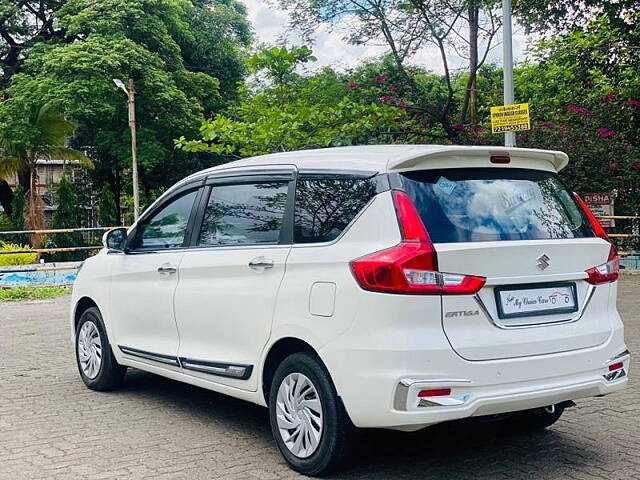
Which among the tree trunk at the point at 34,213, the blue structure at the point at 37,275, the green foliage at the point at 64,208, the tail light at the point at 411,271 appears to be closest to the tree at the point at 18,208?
the green foliage at the point at 64,208

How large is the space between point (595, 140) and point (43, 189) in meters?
37.1

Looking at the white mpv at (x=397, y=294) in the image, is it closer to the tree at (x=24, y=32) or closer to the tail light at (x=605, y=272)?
the tail light at (x=605, y=272)

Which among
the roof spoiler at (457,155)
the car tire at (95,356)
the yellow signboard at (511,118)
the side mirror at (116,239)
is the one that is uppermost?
the yellow signboard at (511,118)

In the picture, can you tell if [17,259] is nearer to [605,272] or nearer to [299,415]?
[299,415]

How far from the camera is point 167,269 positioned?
5.92 meters

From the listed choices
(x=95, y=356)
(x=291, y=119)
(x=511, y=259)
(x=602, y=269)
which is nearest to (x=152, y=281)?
(x=95, y=356)

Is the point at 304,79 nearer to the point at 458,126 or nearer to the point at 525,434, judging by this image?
the point at 458,126

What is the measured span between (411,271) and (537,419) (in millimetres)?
1987

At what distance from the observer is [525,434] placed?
5.48m

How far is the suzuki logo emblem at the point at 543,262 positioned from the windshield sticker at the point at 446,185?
62cm

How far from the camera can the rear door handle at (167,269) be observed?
5.86 metres

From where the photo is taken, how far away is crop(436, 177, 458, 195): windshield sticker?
4.49m

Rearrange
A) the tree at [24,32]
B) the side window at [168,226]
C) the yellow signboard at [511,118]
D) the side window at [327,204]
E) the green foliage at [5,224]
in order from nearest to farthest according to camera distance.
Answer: the side window at [327,204]
the side window at [168,226]
the yellow signboard at [511,118]
the green foliage at [5,224]
the tree at [24,32]

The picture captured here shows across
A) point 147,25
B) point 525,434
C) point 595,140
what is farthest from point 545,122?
point 147,25
